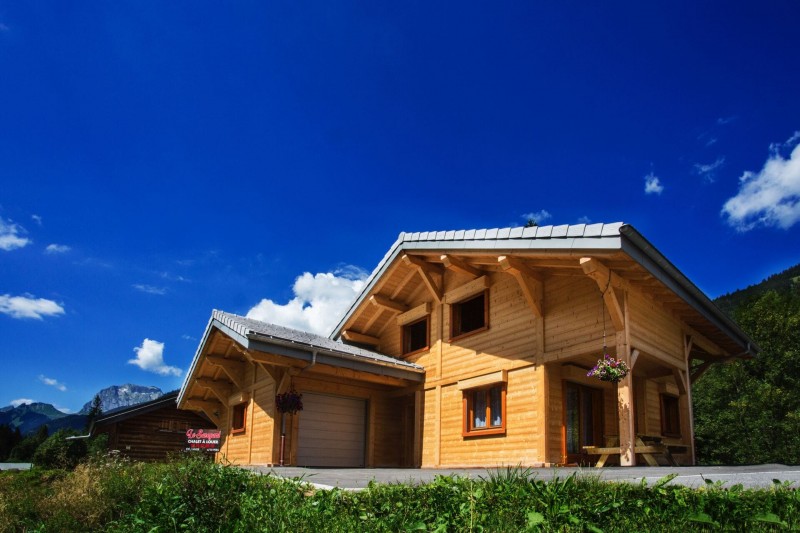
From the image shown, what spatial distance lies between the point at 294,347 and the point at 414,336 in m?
4.63

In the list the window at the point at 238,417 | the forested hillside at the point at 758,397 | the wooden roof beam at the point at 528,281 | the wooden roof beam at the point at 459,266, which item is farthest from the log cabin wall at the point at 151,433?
the forested hillside at the point at 758,397

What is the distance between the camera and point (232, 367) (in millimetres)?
15938

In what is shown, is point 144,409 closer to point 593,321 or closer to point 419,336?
point 419,336

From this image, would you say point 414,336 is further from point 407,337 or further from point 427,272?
point 427,272

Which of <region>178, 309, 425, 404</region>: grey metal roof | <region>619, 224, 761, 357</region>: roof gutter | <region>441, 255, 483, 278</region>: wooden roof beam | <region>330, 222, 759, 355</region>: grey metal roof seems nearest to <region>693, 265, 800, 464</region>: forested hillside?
<region>330, 222, 759, 355</region>: grey metal roof

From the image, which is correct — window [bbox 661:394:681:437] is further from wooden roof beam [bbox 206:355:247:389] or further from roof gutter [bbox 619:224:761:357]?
wooden roof beam [bbox 206:355:247:389]

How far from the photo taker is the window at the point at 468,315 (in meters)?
13.7

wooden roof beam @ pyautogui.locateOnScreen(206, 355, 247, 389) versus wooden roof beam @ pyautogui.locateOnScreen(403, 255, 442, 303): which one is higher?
wooden roof beam @ pyautogui.locateOnScreen(403, 255, 442, 303)

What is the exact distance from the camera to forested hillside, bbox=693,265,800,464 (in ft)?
83.1

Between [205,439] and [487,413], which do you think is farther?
[205,439]

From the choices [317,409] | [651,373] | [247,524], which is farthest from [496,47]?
[247,524]

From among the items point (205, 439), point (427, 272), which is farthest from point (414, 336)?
point (205, 439)

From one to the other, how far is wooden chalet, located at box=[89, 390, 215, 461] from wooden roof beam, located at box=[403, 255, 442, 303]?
11.3 metres

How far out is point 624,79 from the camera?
1334 centimetres
